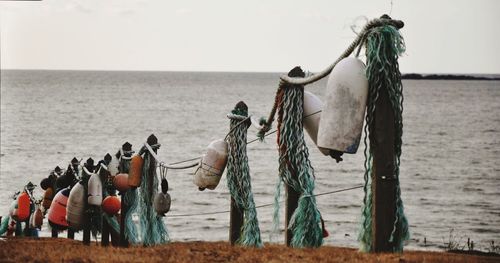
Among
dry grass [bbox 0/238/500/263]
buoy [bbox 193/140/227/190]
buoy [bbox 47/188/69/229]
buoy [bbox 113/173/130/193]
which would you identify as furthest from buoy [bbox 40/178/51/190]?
dry grass [bbox 0/238/500/263]

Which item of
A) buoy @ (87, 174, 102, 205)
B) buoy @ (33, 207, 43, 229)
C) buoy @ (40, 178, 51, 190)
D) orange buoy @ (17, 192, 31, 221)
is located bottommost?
buoy @ (33, 207, 43, 229)

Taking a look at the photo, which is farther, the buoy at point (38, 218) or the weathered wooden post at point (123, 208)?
the buoy at point (38, 218)

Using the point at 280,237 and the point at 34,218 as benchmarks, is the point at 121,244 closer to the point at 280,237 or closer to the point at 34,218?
the point at 34,218

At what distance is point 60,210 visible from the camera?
1384 centimetres

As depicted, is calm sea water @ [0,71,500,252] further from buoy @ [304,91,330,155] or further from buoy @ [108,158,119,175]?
buoy @ [304,91,330,155]

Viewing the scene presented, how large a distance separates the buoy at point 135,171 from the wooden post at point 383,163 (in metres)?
4.93

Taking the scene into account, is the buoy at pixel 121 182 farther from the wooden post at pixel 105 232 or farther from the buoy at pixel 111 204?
the wooden post at pixel 105 232

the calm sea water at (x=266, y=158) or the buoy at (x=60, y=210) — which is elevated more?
the buoy at (x=60, y=210)

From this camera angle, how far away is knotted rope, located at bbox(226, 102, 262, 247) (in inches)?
438

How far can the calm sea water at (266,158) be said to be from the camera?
29719mm

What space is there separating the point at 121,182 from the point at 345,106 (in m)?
5.01

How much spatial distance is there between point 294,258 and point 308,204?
3.47 ft

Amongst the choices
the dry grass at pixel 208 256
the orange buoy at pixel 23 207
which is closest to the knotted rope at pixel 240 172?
the dry grass at pixel 208 256

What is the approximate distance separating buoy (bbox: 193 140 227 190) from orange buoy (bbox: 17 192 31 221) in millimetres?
6396
